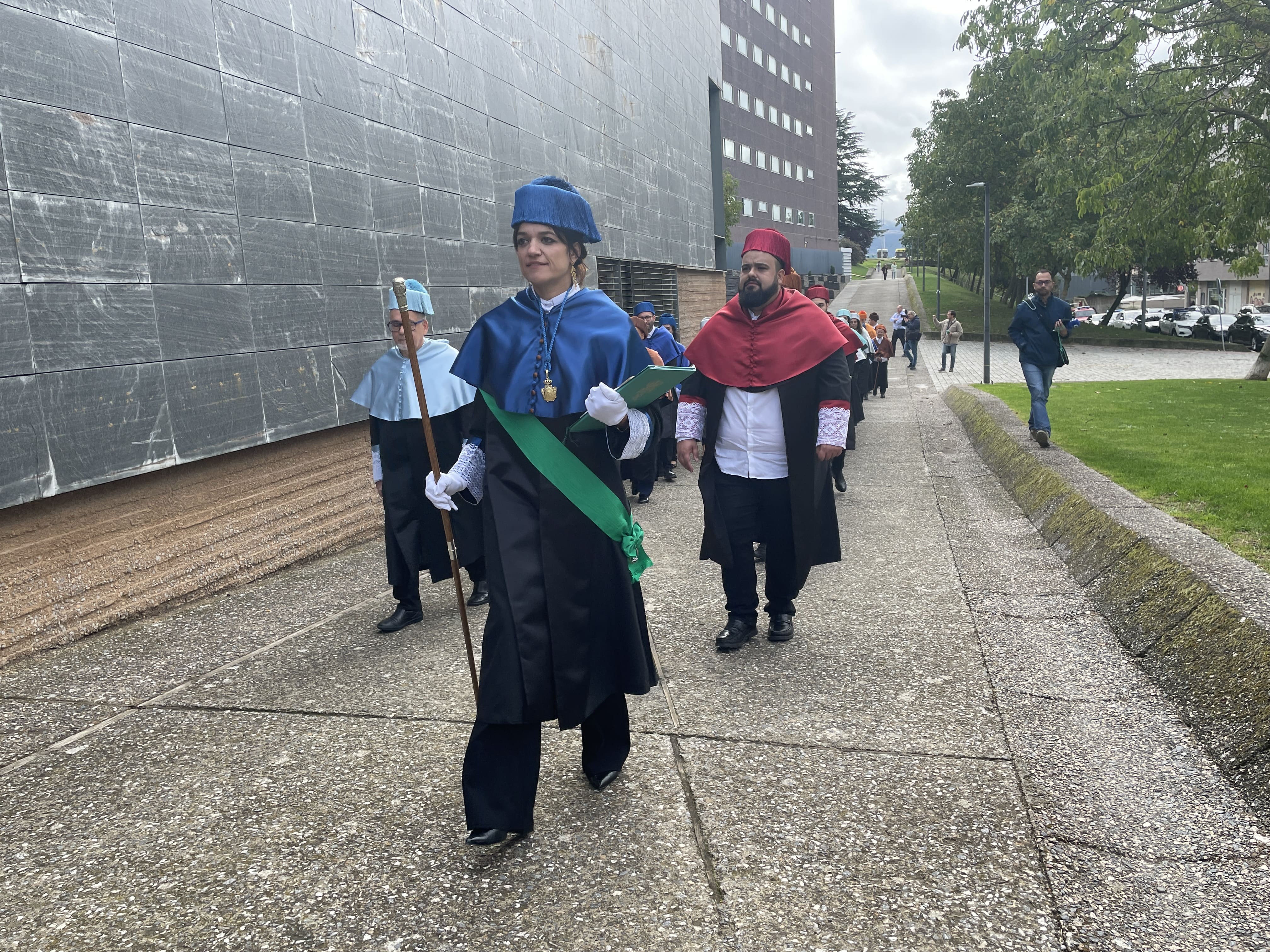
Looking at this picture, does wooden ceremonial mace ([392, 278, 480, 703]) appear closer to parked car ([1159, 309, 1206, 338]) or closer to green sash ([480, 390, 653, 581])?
green sash ([480, 390, 653, 581])

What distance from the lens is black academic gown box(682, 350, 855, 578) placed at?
5102mm

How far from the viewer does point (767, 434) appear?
203 inches

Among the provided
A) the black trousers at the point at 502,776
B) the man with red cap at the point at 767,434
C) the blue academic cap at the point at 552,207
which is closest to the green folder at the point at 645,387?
the blue academic cap at the point at 552,207

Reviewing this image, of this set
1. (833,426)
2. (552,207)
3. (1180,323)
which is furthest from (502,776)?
(1180,323)

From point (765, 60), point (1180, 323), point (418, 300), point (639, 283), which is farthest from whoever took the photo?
point (765, 60)

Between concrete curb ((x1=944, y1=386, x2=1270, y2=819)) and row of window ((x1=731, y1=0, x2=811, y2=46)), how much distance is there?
6743 cm

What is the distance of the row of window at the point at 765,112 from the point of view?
63.6 m

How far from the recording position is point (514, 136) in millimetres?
11148

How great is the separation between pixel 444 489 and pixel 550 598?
543mm

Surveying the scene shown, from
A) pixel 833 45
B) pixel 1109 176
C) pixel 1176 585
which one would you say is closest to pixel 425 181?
pixel 1176 585

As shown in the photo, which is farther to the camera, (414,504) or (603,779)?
(414,504)

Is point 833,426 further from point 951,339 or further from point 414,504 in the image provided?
point 951,339

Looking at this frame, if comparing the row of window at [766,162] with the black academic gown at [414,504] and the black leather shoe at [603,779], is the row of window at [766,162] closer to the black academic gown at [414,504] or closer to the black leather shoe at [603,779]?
the black academic gown at [414,504]

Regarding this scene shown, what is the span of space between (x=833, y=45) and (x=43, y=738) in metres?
93.0
